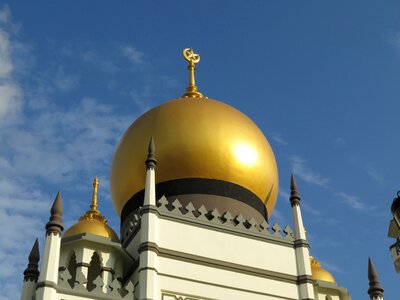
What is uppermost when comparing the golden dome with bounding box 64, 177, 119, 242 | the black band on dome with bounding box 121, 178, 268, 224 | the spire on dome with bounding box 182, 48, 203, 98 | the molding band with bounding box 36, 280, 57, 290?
the spire on dome with bounding box 182, 48, 203, 98

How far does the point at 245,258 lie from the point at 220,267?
2.13ft

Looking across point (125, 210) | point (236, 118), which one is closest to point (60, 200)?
point (125, 210)

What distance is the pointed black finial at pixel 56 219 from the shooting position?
13539 millimetres

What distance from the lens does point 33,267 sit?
1388 centimetres

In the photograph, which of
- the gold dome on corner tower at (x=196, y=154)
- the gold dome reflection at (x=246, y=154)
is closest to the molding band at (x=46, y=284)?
the gold dome on corner tower at (x=196, y=154)

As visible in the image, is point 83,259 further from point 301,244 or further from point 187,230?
point 301,244

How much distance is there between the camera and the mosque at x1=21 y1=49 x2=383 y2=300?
1392 cm

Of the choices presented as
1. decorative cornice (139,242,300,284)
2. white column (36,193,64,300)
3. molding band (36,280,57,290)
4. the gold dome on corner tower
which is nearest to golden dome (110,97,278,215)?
the gold dome on corner tower

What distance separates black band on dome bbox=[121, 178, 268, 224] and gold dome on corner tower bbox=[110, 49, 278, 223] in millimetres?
23

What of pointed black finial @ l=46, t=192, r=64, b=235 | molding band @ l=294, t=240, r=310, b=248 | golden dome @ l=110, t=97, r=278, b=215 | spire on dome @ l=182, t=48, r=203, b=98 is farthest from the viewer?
spire on dome @ l=182, t=48, r=203, b=98

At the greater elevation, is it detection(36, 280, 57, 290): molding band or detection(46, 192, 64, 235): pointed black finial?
detection(46, 192, 64, 235): pointed black finial

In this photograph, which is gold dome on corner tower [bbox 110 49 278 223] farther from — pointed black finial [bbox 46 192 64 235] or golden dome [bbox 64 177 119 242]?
pointed black finial [bbox 46 192 64 235]

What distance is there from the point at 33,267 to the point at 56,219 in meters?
1.06

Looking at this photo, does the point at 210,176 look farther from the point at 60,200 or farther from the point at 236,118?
the point at 60,200
